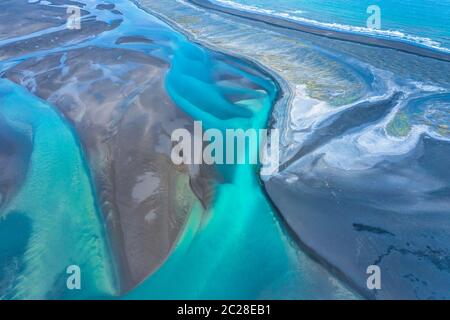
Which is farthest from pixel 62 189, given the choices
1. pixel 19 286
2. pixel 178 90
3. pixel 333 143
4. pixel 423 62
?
pixel 423 62

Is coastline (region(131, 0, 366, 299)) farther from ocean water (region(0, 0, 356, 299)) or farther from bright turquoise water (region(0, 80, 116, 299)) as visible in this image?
bright turquoise water (region(0, 80, 116, 299))

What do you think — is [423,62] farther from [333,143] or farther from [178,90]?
[178,90]
